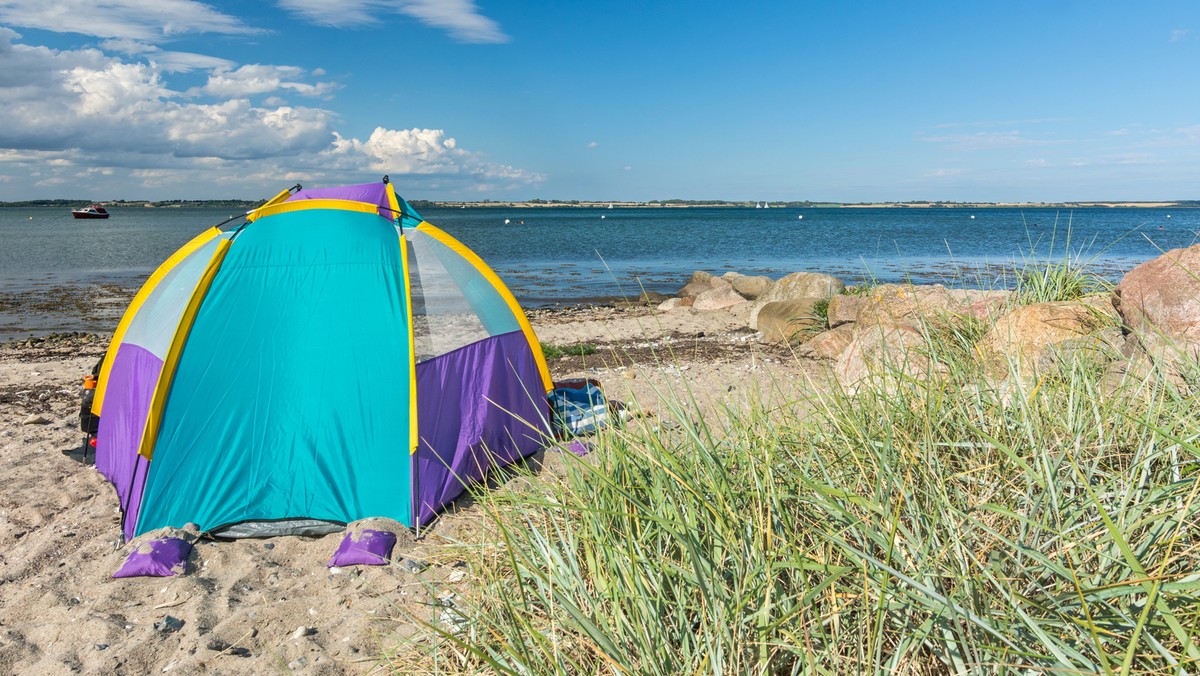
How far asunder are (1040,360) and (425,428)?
375 centimetres

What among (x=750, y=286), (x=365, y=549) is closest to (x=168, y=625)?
(x=365, y=549)

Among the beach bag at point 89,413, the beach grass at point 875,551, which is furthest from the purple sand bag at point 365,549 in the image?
the beach bag at point 89,413

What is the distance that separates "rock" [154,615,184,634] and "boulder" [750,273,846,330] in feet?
37.2

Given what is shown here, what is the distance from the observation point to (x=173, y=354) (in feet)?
17.0

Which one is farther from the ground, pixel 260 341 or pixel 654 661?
pixel 260 341

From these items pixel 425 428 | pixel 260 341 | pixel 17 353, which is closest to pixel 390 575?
pixel 425 428

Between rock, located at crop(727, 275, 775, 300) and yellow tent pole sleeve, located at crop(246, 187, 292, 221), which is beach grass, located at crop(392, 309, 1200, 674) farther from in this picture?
rock, located at crop(727, 275, 775, 300)

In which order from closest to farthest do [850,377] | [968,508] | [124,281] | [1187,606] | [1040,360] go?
[1187,606], [968,508], [1040,360], [850,377], [124,281]

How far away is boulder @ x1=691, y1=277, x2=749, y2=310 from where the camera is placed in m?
17.0

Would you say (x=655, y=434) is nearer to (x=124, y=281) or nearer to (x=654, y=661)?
(x=654, y=661)

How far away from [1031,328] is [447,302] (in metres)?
4.17

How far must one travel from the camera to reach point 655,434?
313cm

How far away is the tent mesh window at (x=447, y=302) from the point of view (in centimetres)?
557

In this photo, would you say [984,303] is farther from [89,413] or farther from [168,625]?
[89,413]
